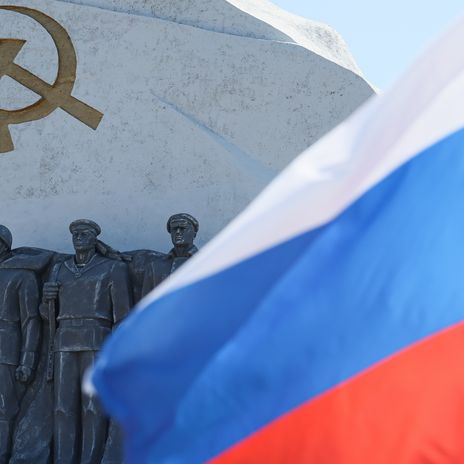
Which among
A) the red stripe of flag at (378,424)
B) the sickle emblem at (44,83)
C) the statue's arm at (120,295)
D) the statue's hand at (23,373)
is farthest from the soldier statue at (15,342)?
the red stripe of flag at (378,424)

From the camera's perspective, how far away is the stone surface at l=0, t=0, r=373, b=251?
32.6ft

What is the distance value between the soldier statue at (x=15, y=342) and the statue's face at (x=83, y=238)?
0.41 m

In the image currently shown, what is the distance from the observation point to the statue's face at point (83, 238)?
9305mm

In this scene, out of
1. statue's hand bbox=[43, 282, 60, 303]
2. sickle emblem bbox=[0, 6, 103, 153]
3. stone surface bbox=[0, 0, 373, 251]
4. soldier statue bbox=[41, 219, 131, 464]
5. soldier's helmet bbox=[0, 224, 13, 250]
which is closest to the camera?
soldier statue bbox=[41, 219, 131, 464]

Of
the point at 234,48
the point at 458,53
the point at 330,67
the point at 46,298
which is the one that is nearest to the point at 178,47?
the point at 234,48

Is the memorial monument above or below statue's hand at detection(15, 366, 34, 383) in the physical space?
above

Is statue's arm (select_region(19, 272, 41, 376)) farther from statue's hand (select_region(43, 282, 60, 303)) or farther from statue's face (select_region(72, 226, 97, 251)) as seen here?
statue's face (select_region(72, 226, 97, 251))

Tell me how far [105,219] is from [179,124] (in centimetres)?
82

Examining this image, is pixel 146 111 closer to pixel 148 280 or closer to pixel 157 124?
pixel 157 124

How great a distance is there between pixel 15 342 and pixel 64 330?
0.40m

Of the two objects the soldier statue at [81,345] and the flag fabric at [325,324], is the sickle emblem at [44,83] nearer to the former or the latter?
the soldier statue at [81,345]

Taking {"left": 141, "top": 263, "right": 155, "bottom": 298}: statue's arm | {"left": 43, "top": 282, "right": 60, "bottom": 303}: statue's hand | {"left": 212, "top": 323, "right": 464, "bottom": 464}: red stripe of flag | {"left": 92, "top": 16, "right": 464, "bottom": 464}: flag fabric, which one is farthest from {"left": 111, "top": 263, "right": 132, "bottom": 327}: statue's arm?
{"left": 212, "top": 323, "right": 464, "bottom": 464}: red stripe of flag

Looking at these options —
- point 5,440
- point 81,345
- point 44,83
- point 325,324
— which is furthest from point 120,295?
point 325,324

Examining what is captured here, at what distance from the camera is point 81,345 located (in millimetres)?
9055
